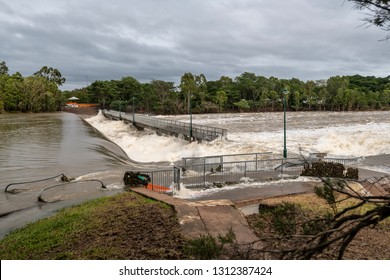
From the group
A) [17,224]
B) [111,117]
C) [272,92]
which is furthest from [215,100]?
[17,224]

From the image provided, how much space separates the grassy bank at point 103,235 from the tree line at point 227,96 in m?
102

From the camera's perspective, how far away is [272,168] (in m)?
18.5

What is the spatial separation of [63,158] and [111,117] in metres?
55.5

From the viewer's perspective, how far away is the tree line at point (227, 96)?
116 m

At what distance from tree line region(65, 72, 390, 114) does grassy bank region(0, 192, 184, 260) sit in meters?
102

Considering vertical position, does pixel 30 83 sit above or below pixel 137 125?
above

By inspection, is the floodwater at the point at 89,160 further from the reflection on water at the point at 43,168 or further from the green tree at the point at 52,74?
the green tree at the point at 52,74

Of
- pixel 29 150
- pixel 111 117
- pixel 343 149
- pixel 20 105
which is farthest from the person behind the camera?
pixel 20 105

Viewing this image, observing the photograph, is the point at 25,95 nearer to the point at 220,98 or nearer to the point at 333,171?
the point at 220,98

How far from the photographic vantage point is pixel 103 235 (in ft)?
27.9

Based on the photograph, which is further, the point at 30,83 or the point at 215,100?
the point at 215,100

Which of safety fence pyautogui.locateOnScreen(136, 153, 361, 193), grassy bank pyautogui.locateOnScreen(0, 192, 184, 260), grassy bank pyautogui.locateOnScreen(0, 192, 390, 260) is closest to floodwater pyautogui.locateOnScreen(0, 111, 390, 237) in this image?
safety fence pyautogui.locateOnScreen(136, 153, 361, 193)

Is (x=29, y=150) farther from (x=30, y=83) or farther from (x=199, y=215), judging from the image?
(x=30, y=83)

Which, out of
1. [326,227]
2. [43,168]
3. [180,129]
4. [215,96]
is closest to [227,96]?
[215,96]
